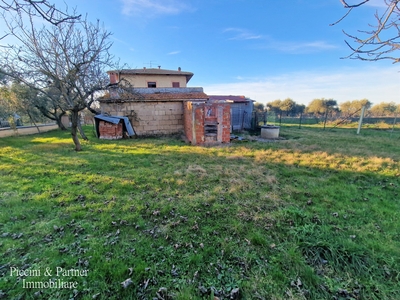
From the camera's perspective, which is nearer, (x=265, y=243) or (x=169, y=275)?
(x=169, y=275)

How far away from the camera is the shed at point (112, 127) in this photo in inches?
431

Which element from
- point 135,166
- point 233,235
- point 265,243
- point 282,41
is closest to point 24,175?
point 135,166

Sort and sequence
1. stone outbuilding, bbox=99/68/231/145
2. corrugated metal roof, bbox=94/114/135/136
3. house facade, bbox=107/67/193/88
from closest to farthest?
stone outbuilding, bbox=99/68/231/145
corrugated metal roof, bbox=94/114/135/136
house facade, bbox=107/67/193/88

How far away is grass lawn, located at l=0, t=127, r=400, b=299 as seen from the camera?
177 cm

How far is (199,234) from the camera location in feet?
8.41

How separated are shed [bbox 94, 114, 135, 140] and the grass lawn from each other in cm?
624

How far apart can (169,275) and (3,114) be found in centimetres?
1822

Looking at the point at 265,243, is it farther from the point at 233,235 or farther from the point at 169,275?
the point at 169,275

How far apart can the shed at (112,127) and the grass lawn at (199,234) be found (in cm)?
624

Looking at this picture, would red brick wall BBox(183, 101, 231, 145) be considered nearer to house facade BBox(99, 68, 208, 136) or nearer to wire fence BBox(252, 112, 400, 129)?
house facade BBox(99, 68, 208, 136)

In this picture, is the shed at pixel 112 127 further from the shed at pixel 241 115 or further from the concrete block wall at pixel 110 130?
the shed at pixel 241 115

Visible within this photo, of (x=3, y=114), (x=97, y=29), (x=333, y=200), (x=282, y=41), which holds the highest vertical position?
(x=282, y=41)

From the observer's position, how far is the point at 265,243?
7.72ft

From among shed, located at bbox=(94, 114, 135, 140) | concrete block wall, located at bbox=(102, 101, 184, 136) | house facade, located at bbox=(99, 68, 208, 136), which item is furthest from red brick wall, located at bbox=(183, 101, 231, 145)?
shed, located at bbox=(94, 114, 135, 140)
